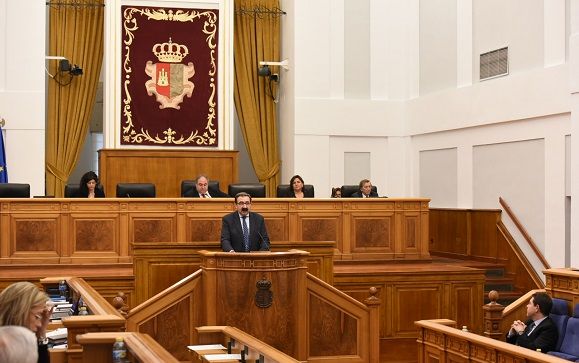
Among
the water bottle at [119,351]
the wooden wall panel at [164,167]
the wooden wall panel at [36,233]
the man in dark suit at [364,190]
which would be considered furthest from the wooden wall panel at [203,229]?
the water bottle at [119,351]

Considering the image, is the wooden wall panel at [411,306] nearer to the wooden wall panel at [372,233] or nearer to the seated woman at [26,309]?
the wooden wall panel at [372,233]

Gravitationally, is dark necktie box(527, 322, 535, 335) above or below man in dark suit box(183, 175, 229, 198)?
below

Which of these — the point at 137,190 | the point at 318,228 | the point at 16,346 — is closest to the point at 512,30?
the point at 318,228

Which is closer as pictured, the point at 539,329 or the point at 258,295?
the point at 539,329

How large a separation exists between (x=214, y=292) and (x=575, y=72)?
174 inches

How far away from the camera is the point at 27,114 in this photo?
50.1 feet

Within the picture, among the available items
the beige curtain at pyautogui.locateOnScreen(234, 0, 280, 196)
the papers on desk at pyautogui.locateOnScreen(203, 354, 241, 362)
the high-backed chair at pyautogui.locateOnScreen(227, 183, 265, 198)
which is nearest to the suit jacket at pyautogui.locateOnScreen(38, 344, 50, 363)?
the papers on desk at pyautogui.locateOnScreen(203, 354, 241, 362)

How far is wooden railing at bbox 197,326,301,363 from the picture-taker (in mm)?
5641

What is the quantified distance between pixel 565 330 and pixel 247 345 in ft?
9.81

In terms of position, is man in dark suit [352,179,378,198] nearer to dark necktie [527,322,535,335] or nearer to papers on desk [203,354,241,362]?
dark necktie [527,322,535,335]

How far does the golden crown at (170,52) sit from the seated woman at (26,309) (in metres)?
11.8

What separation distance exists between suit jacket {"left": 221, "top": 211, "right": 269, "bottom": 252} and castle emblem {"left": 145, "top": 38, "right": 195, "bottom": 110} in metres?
6.46

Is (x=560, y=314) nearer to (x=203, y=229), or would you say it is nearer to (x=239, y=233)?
(x=239, y=233)

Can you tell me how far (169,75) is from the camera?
15.6 m
